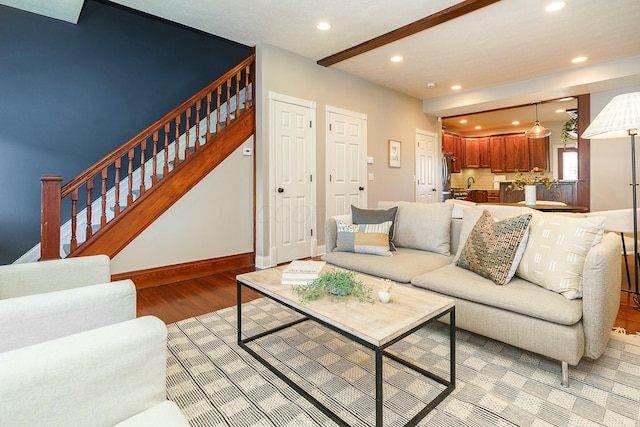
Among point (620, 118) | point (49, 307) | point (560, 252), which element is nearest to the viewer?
point (49, 307)

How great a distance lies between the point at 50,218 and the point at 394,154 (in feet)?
16.0

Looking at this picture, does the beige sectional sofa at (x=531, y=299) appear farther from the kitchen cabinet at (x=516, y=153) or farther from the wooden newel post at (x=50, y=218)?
the kitchen cabinet at (x=516, y=153)

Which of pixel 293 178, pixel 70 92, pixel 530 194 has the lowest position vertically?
pixel 530 194

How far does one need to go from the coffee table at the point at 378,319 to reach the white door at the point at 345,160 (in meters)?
2.99

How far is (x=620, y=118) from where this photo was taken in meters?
2.42

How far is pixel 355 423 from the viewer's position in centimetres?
141

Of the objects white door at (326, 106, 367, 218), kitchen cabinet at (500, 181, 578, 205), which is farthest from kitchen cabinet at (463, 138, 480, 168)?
white door at (326, 106, 367, 218)

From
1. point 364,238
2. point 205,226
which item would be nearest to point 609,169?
point 364,238

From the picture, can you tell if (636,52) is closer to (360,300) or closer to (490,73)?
(490,73)

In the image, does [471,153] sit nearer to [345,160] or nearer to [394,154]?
[394,154]

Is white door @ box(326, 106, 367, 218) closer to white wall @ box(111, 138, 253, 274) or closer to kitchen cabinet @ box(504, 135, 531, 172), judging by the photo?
white wall @ box(111, 138, 253, 274)

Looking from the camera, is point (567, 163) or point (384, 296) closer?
point (384, 296)

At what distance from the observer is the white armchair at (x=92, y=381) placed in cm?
72

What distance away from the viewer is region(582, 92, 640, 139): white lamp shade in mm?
2375
